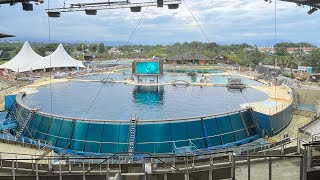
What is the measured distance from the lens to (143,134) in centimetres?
1500

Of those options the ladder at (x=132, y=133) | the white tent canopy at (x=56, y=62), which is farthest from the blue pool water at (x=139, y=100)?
the white tent canopy at (x=56, y=62)

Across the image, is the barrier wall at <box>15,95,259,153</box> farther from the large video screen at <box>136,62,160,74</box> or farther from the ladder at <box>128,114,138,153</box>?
the large video screen at <box>136,62,160,74</box>

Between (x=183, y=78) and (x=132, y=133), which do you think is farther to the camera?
(x=183, y=78)

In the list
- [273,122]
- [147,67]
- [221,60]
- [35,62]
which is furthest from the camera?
[221,60]

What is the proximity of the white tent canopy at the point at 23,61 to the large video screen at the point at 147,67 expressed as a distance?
2243 centimetres

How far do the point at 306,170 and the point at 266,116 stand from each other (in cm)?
1240

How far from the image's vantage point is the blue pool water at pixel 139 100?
1928 cm

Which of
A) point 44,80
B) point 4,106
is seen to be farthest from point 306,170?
point 44,80

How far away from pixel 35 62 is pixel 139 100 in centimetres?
3026

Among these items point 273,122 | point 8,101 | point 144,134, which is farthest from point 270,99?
point 8,101

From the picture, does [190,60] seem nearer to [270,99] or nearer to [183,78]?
[183,78]

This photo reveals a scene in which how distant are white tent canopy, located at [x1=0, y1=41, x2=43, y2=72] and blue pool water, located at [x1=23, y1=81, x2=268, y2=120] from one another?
18651 mm

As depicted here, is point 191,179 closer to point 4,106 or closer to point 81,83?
point 4,106

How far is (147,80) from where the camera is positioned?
1245 inches
